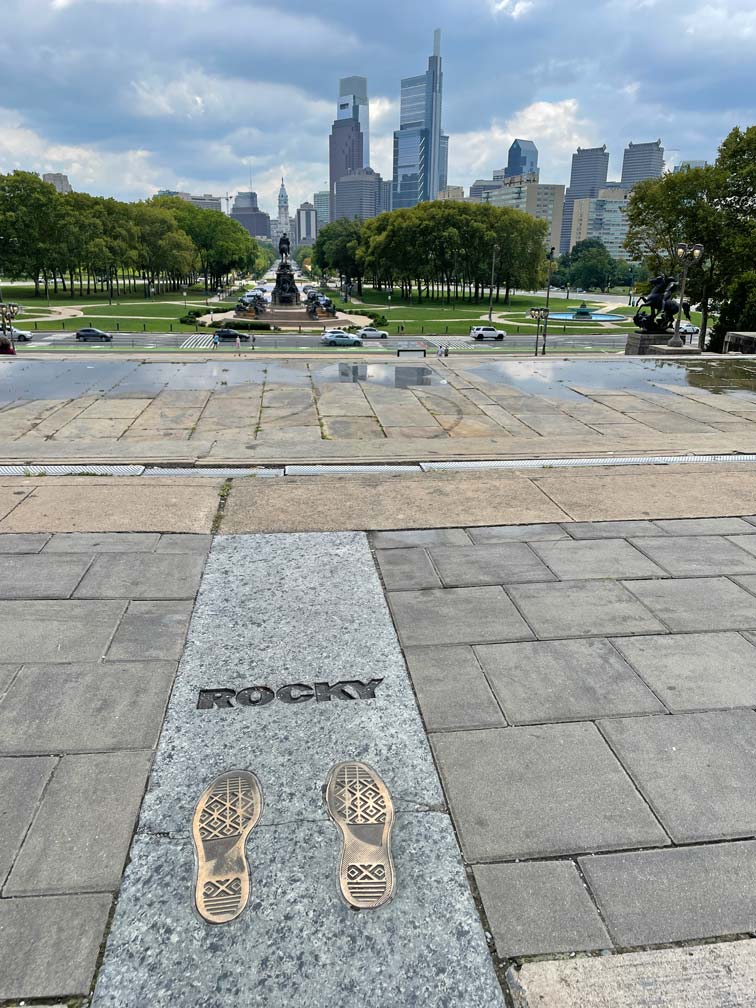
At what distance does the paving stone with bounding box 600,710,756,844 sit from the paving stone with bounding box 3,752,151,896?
10.1ft

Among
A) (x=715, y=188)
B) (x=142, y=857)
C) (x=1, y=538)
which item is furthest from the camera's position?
(x=715, y=188)

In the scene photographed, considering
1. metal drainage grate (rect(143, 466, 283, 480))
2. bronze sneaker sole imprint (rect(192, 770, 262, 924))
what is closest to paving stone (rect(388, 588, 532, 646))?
bronze sneaker sole imprint (rect(192, 770, 262, 924))

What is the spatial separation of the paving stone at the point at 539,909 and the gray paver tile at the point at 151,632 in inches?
117

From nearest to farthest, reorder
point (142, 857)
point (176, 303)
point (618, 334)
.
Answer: point (142, 857) < point (618, 334) < point (176, 303)

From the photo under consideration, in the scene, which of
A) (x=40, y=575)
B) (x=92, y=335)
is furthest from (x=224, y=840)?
(x=92, y=335)

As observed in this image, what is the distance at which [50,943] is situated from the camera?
313 centimetres

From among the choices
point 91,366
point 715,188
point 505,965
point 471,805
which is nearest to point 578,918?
point 505,965

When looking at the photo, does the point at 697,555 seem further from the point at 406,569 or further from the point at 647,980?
the point at 647,980

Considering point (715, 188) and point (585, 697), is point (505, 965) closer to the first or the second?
point (585, 697)

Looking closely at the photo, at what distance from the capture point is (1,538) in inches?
289

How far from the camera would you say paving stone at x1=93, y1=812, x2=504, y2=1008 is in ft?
9.62

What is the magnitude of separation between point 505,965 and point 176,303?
9843cm

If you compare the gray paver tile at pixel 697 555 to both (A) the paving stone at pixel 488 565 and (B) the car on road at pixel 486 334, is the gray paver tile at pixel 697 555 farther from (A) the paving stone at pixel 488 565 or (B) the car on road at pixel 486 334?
(B) the car on road at pixel 486 334

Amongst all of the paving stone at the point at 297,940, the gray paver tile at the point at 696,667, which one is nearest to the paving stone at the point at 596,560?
the gray paver tile at the point at 696,667
